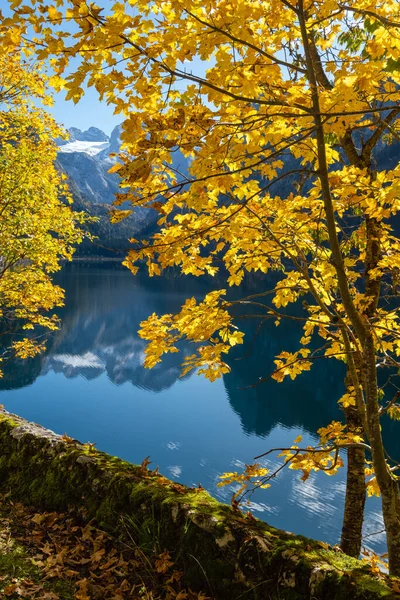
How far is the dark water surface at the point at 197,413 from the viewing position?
59.7ft

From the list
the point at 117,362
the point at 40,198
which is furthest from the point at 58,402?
the point at 40,198

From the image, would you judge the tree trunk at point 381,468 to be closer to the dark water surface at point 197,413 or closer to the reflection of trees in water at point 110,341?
the dark water surface at point 197,413

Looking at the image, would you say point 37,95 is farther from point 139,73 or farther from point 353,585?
point 353,585

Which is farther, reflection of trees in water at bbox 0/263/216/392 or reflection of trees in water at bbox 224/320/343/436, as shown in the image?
reflection of trees in water at bbox 0/263/216/392

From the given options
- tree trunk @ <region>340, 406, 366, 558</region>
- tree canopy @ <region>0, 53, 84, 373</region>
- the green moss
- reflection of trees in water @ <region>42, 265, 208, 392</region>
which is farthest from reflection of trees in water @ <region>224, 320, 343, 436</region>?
the green moss

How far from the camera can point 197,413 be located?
29578mm

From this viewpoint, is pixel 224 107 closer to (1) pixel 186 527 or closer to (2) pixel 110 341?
(1) pixel 186 527

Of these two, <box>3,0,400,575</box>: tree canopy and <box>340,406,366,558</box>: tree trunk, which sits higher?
<box>3,0,400,575</box>: tree canopy

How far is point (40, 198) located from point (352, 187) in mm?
8507

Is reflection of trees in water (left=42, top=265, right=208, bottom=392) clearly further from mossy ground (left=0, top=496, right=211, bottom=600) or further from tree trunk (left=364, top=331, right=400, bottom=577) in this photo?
tree trunk (left=364, top=331, right=400, bottom=577)

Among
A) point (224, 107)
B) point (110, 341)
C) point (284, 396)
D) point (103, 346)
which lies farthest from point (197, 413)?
point (110, 341)

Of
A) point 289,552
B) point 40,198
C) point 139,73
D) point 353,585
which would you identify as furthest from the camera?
point 40,198

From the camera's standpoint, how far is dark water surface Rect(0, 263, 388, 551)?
18188 millimetres

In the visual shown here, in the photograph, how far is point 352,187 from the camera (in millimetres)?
4059
